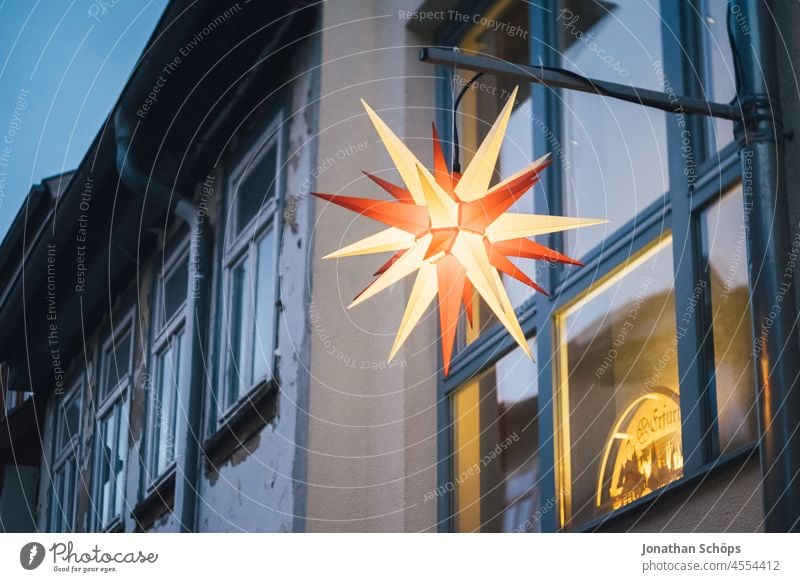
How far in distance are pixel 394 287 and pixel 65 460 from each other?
4222 mm

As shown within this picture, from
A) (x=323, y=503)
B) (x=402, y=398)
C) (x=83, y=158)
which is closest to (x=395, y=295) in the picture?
(x=402, y=398)

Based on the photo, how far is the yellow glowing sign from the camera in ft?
20.2

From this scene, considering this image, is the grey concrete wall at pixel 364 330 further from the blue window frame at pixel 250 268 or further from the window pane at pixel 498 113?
the blue window frame at pixel 250 268

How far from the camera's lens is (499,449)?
7340 mm

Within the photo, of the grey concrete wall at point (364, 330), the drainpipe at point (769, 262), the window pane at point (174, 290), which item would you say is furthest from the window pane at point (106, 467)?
the drainpipe at point (769, 262)

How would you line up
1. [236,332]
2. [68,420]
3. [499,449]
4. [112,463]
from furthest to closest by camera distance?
[68,420] → [112,463] → [236,332] → [499,449]

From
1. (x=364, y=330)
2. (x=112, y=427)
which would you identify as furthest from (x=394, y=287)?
(x=112, y=427)

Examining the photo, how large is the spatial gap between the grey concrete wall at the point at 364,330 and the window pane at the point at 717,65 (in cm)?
192

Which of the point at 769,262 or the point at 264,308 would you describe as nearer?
the point at 769,262

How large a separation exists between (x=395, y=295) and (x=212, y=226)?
64.1 inches

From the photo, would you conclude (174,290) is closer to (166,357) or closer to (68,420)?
(166,357)

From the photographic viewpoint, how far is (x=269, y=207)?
28.1 feet

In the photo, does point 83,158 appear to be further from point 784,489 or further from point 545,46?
point 784,489

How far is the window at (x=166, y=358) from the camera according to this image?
9.47m
